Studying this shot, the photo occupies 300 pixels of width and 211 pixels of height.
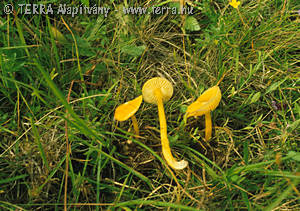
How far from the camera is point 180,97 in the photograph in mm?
2287

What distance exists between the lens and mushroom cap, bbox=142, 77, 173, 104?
1.93 m

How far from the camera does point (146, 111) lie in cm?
230

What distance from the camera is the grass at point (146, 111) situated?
182cm

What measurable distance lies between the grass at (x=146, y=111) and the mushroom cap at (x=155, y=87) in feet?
0.78

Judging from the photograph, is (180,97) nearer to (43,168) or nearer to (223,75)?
(223,75)

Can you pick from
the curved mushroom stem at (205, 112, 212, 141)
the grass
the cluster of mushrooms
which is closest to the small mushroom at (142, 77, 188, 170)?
the cluster of mushrooms

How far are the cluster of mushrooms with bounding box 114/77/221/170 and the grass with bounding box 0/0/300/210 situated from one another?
0.33 feet

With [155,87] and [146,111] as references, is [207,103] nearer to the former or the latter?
[155,87]

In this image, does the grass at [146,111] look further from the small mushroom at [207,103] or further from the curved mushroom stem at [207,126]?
the small mushroom at [207,103]

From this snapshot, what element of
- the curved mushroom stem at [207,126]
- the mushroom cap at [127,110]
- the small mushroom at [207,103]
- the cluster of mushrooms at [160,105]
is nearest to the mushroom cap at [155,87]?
the cluster of mushrooms at [160,105]

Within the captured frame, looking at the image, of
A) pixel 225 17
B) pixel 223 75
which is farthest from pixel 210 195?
pixel 225 17

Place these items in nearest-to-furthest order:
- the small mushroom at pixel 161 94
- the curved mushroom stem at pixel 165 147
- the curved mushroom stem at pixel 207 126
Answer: the curved mushroom stem at pixel 165 147 < the small mushroom at pixel 161 94 < the curved mushroom stem at pixel 207 126

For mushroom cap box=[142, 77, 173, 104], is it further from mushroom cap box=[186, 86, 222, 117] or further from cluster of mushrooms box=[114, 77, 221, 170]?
mushroom cap box=[186, 86, 222, 117]

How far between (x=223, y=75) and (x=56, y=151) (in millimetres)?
1528
